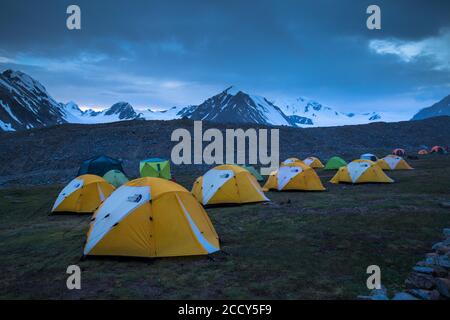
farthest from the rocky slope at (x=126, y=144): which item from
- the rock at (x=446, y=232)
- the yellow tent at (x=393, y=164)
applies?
the rock at (x=446, y=232)

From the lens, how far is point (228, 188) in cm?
1780

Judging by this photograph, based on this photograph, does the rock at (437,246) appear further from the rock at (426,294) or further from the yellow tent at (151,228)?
the yellow tent at (151,228)

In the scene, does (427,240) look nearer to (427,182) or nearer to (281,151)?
(427,182)

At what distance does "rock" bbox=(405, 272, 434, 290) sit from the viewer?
6852 mm

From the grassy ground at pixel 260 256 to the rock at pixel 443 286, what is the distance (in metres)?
0.93

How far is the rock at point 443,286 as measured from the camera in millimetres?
6477

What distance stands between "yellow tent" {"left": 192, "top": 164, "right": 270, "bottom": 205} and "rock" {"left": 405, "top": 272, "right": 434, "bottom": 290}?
11.2 metres

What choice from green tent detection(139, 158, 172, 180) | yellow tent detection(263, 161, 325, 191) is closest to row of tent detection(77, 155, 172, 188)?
green tent detection(139, 158, 172, 180)

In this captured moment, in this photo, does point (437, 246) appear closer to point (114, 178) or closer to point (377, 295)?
point (377, 295)

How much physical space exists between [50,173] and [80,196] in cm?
2316

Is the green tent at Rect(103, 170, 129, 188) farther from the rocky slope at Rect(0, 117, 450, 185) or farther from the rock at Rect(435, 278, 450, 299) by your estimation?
the rock at Rect(435, 278, 450, 299)

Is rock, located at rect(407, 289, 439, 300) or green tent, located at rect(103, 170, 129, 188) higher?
green tent, located at rect(103, 170, 129, 188)

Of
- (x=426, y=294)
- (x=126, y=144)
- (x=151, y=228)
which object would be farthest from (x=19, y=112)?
(x=426, y=294)
